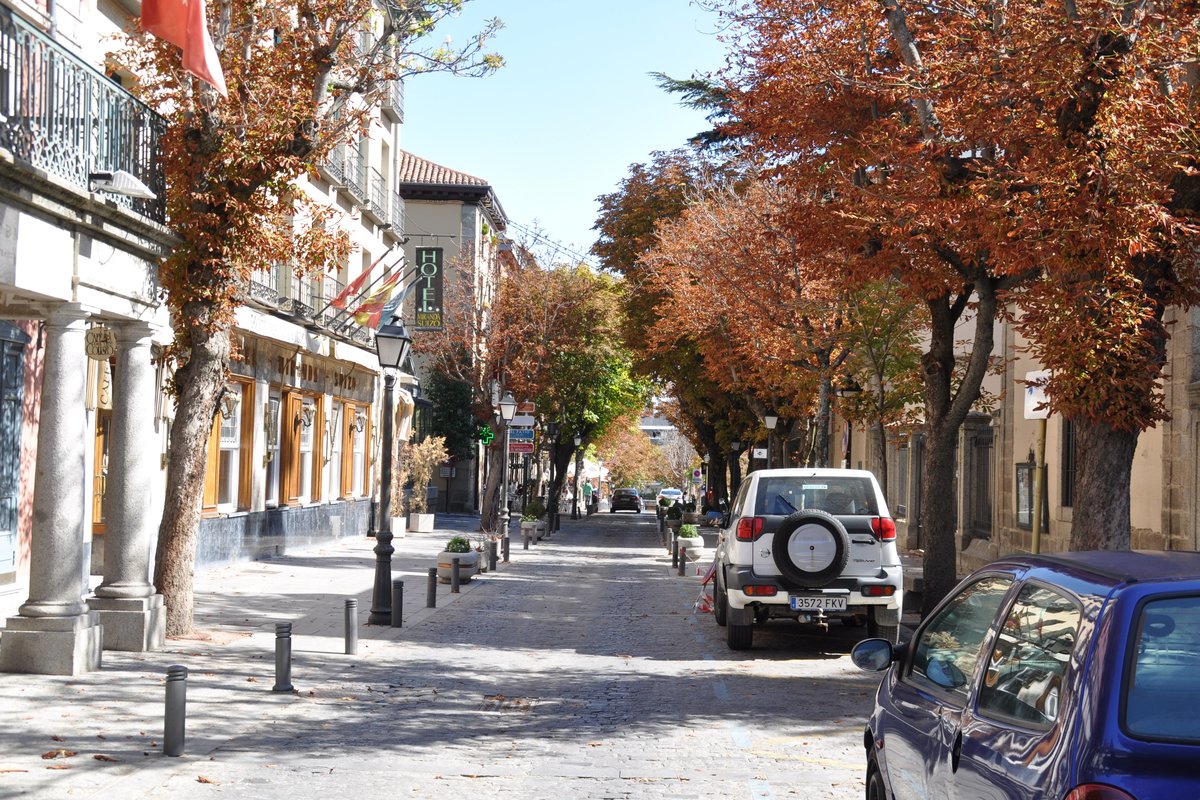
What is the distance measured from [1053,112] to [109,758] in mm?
8768

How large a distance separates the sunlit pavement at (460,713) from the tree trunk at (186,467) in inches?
29.0

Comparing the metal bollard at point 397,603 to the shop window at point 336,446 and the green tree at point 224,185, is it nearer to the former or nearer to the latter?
the green tree at point 224,185

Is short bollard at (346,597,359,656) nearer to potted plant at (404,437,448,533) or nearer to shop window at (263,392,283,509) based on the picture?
shop window at (263,392,283,509)

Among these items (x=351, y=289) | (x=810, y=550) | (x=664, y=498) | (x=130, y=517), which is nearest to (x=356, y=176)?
(x=351, y=289)

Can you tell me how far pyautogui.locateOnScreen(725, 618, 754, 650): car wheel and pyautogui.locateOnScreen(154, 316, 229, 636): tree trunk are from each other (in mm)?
5816

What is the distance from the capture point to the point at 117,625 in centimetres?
1312

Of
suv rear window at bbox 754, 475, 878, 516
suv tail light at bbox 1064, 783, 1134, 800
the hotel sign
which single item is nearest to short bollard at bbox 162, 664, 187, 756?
suv tail light at bbox 1064, 783, 1134, 800

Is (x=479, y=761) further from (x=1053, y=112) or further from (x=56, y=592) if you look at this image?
(x=1053, y=112)

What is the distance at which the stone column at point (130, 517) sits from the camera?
1315cm

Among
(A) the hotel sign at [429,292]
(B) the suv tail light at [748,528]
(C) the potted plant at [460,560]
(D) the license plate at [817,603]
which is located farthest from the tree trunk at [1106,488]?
(A) the hotel sign at [429,292]

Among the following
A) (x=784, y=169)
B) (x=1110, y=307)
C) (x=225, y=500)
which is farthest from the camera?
(x=225, y=500)

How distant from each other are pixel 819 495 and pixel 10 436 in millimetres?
9155

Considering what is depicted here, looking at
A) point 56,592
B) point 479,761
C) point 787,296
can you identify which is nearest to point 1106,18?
point 479,761

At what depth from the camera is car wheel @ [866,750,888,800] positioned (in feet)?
19.3
